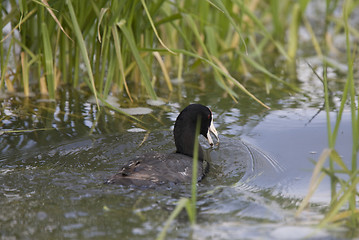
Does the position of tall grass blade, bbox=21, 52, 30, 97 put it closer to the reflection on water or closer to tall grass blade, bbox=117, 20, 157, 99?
the reflection on water

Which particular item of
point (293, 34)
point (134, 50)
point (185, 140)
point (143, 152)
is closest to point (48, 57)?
point (134, 50)

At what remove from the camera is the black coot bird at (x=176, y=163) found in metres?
3.73

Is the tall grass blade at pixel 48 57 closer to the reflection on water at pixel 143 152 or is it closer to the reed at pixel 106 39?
the reed at pixel 106 39

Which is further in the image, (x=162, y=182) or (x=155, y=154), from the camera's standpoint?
(x=155, y=154)

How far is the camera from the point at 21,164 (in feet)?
13.4

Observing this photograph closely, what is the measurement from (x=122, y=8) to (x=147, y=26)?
0.62m

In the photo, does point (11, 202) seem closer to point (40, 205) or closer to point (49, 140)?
point (40, 205)

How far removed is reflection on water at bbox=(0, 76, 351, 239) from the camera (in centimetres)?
Result: 300

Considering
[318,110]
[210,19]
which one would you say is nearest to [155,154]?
[318,110]

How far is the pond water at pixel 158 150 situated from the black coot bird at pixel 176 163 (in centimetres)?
9

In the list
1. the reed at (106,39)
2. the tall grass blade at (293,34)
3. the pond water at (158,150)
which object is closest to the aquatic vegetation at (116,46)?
the reed at (106,39)

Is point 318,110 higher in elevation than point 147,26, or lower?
lower

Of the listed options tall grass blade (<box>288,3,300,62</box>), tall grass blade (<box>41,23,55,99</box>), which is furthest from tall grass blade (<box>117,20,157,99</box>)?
tall grass blade (<box>288,3,300,62</box>)

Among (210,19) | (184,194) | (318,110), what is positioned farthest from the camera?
(210,19)
